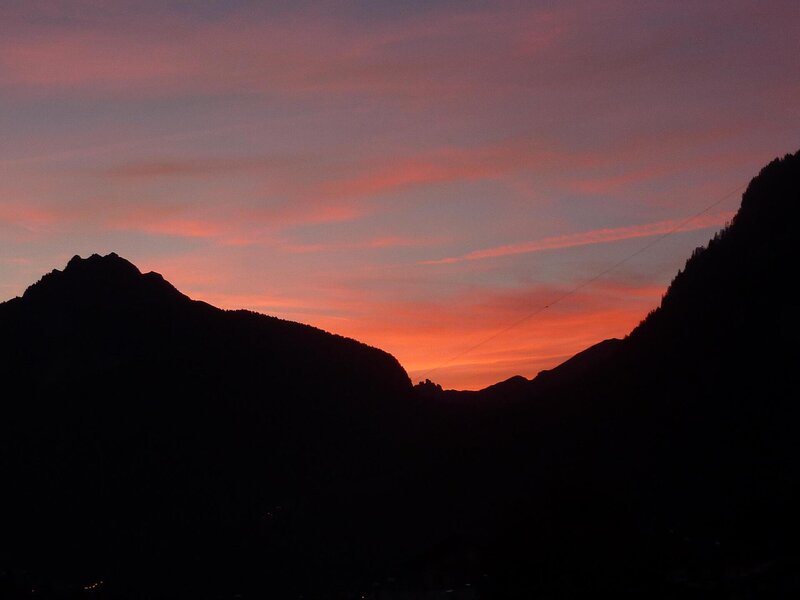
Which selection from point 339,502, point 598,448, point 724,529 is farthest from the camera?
point 339,502

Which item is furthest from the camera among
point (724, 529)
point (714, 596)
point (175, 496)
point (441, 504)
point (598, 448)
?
point (175, 496)

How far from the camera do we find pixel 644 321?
525 feet

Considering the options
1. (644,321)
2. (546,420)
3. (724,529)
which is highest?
(644,321)

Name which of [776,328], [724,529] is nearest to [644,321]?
[776,328]

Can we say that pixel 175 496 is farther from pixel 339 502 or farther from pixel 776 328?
pixel 776 328

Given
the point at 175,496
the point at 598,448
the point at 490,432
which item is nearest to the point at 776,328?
the point at 598,448

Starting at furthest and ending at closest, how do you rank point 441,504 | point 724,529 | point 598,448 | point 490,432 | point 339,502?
point 339,502
point 490,432
point 441,504
point 598,448
point 724,529

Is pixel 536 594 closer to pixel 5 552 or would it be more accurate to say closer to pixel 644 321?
pixel 644 321

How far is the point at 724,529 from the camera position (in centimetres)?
7988

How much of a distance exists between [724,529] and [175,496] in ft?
440

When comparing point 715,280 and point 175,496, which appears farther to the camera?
point 175,496

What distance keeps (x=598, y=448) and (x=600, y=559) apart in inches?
3125

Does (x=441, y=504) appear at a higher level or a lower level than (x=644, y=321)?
lower

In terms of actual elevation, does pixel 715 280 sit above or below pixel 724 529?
above
